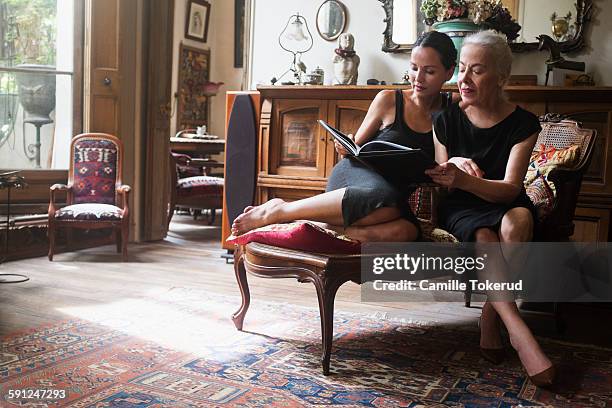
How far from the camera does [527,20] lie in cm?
412

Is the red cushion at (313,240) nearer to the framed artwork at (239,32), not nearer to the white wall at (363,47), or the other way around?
the white wall at (363,47)

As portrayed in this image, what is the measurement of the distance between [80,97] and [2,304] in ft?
7.20

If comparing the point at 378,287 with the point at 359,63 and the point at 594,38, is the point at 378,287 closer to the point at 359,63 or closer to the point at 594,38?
the point at 359,63

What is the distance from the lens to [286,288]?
3.95 metres

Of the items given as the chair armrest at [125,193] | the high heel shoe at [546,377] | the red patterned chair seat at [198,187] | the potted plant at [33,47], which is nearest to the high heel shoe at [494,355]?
the high heel shoe at [546,377]

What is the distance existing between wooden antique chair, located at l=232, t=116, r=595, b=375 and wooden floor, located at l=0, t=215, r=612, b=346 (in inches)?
15.2

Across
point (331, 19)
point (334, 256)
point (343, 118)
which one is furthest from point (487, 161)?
point (331, 19)

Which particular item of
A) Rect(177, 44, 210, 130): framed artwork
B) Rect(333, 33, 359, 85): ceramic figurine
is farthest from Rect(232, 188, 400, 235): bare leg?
Rect(177, 44, 210, 130): framed artwork

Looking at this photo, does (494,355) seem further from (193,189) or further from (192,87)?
(192,87)

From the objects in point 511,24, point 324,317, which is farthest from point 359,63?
point 324,317

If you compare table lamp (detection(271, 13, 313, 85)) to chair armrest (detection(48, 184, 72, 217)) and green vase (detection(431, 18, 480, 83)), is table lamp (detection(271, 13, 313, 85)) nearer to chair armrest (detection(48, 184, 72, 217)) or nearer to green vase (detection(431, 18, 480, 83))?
green vase (detection(431, 18, 480, 83))

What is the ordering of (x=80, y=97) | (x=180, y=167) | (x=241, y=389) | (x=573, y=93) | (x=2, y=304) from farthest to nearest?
(x=180, y=167) → (x=80, y=97) → (x=573, y=93) → (x=2, y=304) → (x=241, y=389)

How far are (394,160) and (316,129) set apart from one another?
6.38 feet

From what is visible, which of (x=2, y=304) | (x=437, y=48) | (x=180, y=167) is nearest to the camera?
(x=437, y=48)
